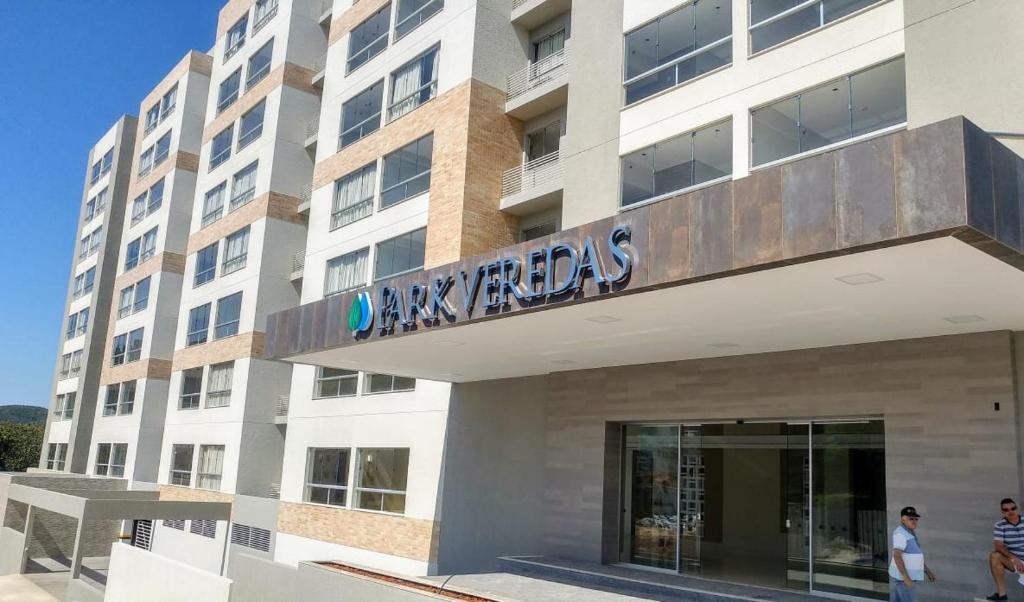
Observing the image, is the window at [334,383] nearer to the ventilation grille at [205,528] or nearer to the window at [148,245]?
the ventilation grille at [205,528]

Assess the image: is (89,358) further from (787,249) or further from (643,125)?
(787,249)

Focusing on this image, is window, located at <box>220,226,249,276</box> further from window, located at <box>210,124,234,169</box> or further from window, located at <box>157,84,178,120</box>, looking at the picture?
window, located at <box>157,84,178,120</box>


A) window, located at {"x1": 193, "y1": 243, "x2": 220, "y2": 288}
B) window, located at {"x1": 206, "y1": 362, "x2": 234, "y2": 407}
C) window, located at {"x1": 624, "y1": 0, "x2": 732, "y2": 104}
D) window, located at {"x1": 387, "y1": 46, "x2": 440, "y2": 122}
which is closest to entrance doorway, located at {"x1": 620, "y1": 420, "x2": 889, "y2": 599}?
window, located at {"x1": 624, "y1": 0, "x2": 732, "y2": 104}

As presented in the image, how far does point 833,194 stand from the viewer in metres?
9.40

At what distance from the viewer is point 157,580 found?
2419 centimetres

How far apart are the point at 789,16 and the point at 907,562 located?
33.8 ft

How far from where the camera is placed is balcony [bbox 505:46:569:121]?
2253cm

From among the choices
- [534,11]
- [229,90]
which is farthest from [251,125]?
[534,11]

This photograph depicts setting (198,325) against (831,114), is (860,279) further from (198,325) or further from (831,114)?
(198,325)

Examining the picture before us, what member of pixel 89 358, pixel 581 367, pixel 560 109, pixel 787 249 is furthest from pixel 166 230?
pixel 787 249

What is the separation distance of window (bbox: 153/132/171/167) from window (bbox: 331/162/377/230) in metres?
23.3

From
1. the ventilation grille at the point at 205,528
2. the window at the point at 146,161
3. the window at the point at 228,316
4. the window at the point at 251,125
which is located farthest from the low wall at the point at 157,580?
the window at the point at 146,161

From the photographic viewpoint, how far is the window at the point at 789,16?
15555 millimetres

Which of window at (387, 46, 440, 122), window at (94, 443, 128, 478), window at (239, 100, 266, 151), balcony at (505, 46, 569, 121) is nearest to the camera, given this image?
balcony at (505, 46, 569, 121)
